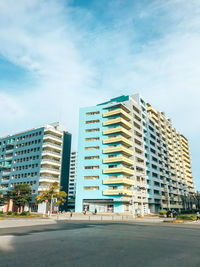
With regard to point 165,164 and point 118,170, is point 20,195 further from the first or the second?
point 165,164

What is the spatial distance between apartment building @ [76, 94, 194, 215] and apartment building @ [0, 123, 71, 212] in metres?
13.1

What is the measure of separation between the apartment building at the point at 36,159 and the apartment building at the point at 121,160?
13102 millimetres

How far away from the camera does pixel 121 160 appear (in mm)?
62250

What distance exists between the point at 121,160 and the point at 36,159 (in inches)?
1283

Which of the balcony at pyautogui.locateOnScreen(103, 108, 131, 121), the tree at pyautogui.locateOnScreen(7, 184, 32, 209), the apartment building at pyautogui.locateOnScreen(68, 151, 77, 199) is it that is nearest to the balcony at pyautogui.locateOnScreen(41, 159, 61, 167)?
the tree at pyautogui.locateOnScreen(7, 184, 32, 209)

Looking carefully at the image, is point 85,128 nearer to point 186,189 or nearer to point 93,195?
point 93,195

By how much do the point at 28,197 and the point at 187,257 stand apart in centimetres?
5956

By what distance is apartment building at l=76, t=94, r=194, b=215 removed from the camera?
6256 cm

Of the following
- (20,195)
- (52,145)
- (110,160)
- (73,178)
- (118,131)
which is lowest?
(20,195)

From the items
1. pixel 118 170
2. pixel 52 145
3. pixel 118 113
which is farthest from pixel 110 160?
pixel 52 145

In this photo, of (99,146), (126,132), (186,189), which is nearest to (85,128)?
(99,146)

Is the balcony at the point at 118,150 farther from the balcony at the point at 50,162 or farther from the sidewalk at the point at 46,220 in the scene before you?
the sidewalk at the point at 46,220

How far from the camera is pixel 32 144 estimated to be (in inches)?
3164

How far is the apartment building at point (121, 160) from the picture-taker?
205 ft
